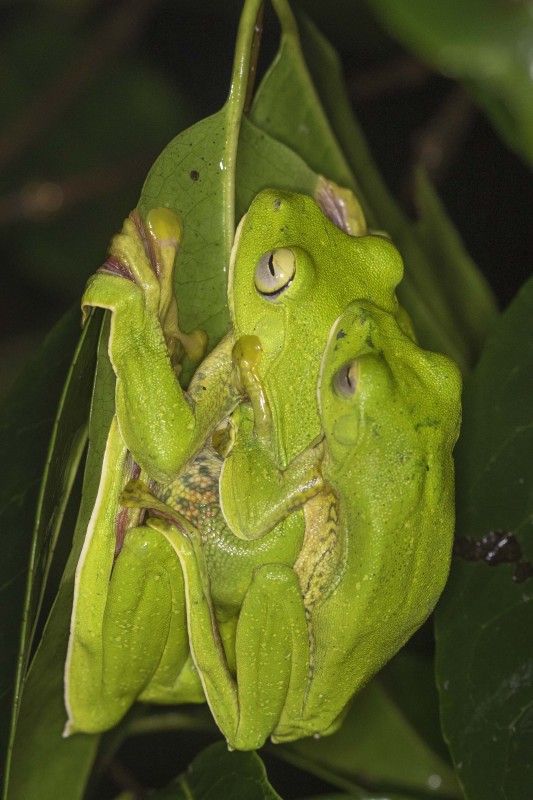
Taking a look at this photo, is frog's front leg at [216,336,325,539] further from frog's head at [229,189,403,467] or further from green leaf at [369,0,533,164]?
green leaf at [369,0,533,164]

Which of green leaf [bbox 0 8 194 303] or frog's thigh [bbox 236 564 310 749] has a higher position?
green leaf [bbox 0 8 194 303]

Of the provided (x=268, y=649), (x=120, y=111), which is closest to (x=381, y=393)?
(x=268, y=649)

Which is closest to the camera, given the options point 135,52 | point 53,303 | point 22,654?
point 22,654

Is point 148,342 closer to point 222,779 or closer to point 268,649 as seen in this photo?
point 268,649

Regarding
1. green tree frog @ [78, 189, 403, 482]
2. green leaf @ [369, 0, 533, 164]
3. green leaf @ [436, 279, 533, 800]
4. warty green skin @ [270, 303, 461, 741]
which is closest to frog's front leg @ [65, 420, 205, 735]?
green tree frog @ [78, 189, 403, 482]

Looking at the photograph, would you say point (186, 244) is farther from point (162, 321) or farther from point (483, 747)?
point (483, 747)

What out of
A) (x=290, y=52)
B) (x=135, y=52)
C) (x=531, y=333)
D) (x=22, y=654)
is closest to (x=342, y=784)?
(x=22, y=654)

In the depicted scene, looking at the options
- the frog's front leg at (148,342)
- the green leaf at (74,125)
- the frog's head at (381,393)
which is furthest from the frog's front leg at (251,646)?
the green leaf at (74,125)
